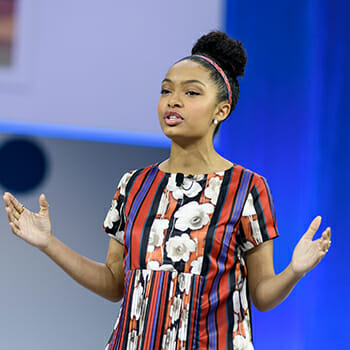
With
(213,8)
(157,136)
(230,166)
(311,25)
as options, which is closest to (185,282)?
(230,166)

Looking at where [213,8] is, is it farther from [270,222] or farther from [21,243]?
[270,222]

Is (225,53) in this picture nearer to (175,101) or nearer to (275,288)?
(175,101)

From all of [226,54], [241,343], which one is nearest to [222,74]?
[226,54]

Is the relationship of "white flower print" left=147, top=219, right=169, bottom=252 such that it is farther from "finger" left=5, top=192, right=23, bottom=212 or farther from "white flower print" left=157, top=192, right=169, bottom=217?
"finger" left=5, top=192, right=23, bottom=212

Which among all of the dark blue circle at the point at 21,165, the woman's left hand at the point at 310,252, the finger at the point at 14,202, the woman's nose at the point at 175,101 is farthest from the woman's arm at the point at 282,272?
the dark blue circle at the point at 21,165

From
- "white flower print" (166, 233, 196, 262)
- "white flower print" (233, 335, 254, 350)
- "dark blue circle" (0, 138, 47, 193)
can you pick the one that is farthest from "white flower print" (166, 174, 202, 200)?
"dark blue circle" (0, 138, 47, 193)

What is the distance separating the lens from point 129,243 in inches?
55.7

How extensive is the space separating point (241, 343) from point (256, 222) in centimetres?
26

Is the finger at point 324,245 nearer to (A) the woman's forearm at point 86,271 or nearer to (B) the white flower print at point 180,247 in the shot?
(B) the white flower print at point 180,247

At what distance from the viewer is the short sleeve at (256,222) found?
139 centimetres

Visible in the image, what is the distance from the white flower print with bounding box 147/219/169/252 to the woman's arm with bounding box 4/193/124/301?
16 centimetres

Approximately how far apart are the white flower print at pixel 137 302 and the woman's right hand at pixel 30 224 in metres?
0.23

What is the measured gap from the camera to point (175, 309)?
133 centimetres

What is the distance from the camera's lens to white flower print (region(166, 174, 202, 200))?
1438 mm
